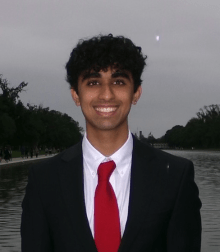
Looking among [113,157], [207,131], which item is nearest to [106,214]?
[113,157]

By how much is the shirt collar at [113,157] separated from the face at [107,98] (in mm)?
108

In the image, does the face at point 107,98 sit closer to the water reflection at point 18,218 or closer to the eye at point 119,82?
the eye at point 119,82

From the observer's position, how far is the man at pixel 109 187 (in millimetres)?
3115

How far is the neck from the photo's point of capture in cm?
332

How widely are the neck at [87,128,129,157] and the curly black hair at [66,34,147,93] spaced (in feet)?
1.02

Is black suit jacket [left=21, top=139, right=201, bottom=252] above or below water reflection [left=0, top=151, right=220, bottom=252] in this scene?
above

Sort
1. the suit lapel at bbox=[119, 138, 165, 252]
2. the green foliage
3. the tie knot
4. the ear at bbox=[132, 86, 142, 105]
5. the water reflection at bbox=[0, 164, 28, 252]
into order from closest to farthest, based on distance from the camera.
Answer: the suit lapel at bbox=[119, 138, 165, 252], the tie knot, the ear at bbox=[132, 86, 142, 105], the water reflection at bbox=[0, 164, 28, 252], the green foliage

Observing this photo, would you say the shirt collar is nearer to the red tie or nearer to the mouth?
the red tie

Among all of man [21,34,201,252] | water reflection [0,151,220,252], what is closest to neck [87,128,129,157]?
man [21,34,201,252]

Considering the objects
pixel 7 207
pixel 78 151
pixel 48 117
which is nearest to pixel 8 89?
pixel 48 117

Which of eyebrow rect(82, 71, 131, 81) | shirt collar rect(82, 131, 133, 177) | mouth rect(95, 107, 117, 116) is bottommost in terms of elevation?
shirt collar rect(82, 131, 133, 177)

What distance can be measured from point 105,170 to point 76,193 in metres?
0.20

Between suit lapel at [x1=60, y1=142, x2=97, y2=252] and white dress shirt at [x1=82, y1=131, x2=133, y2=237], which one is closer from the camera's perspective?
suit lapel at [x1=60, y1=142, x2=97, y2=252]

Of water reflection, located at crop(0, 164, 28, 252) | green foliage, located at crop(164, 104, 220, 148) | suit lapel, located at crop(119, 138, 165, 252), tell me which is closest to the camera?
suit lapel, located at crop(119, 138, 165, 252)
